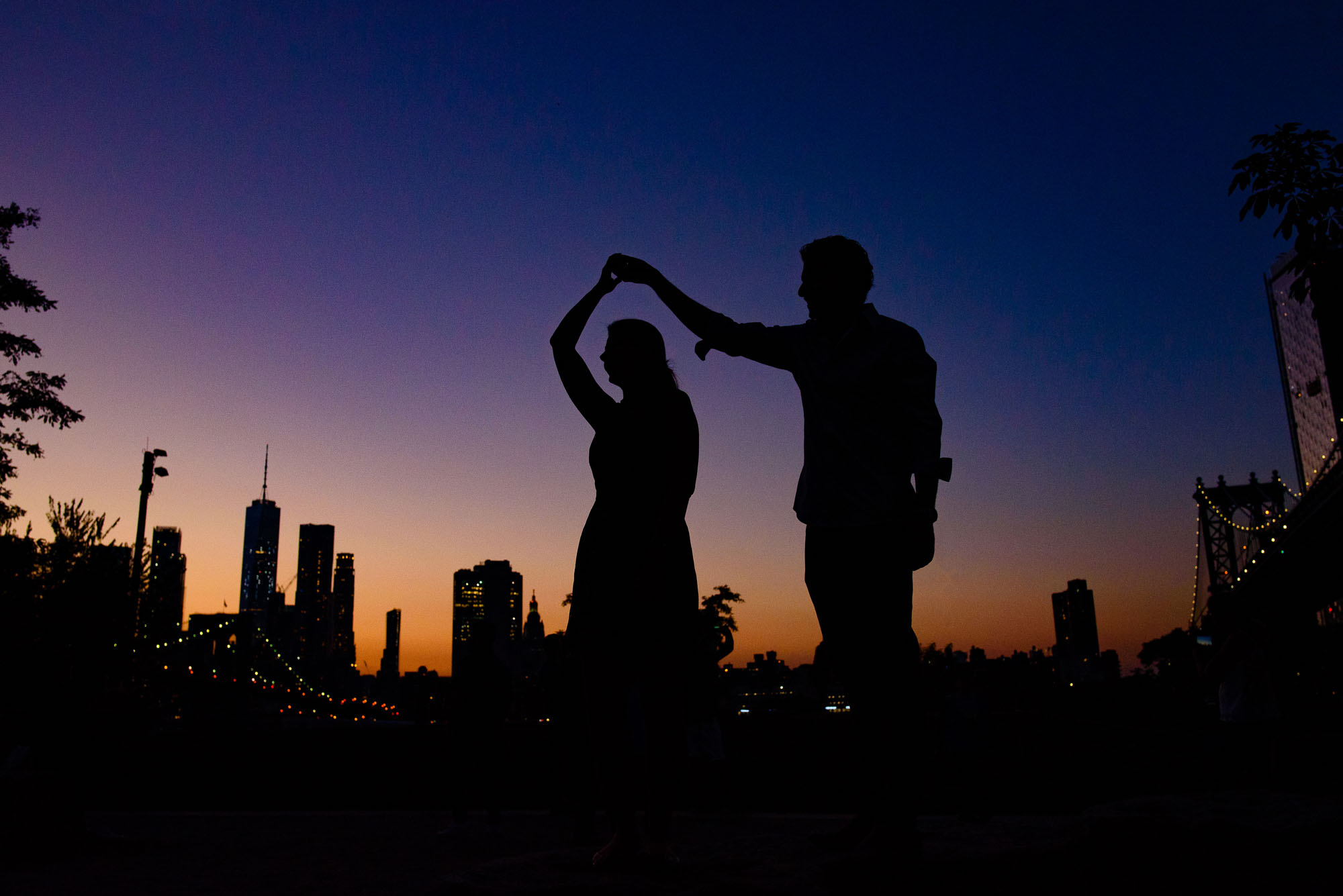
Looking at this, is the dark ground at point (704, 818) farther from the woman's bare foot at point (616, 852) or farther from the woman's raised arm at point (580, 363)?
the woman's raised arm at point (580, 363)

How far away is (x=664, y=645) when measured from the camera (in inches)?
120

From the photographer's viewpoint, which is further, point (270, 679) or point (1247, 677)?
point (270, 679)

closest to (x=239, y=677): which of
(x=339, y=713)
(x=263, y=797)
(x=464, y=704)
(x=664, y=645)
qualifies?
(x=263, y=797)

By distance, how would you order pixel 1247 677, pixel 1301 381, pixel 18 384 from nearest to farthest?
pixel 1247 677 < pixel 18 384 < pixel 1301 381

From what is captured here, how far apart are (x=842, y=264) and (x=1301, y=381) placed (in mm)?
118220

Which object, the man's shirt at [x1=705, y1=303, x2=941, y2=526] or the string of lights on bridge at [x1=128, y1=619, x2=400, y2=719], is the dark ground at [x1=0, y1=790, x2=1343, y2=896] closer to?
the man's shirt at [x1=705, y1=303, x2=941, y2=526]

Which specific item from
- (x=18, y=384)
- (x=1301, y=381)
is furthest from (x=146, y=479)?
(x=1301, y=381)

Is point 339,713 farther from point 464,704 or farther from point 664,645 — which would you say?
point 664,645

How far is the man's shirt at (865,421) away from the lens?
2.78 metres

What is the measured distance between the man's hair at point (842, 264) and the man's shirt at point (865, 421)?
9 cm

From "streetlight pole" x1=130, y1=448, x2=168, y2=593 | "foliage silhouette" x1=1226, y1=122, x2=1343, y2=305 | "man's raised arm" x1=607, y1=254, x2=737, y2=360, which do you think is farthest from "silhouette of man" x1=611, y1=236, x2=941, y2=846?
"streetlight pole" x1=130, y1=448, x2=168, y2=593

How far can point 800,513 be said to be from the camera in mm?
2916

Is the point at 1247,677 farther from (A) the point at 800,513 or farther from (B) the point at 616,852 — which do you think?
(B) the point at 616,852

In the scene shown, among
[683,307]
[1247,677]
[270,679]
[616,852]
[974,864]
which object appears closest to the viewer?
[974,864]
